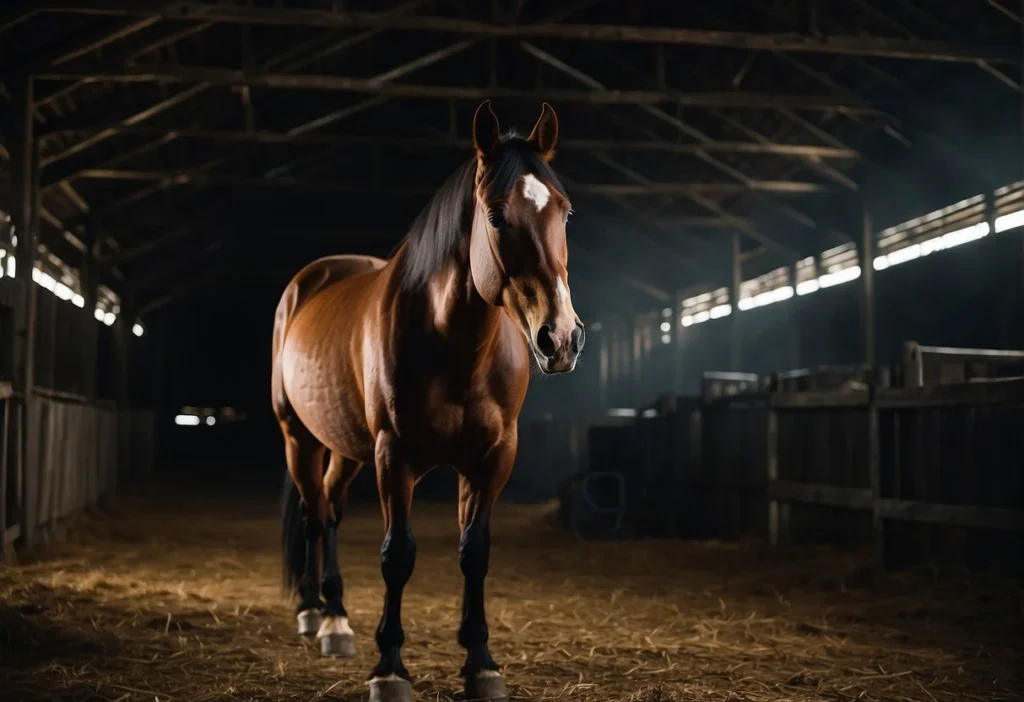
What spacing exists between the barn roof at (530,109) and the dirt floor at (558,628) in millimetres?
4560

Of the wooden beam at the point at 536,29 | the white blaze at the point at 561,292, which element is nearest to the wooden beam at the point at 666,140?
the wooden beam at the point at 536,29

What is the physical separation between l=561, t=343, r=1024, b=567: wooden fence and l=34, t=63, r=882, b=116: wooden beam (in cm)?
293

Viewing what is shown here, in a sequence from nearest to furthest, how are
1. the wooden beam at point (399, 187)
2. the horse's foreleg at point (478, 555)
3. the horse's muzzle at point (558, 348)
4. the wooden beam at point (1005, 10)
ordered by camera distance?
the horse's muzzle at point (558, 348), the horse's foreleg at point (478, 555), the wooden beam at point (1005, 10), the wooden beam at point (399, 187)

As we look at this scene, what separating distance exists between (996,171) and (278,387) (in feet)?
30.2

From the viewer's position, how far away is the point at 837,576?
6.24 metres

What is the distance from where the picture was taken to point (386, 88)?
9.78m

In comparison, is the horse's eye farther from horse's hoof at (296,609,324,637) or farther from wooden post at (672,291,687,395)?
wooden post at (672,291,687,395)

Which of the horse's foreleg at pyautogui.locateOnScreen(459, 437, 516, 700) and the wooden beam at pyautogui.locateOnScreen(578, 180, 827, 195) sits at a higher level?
the wooden beam at pyautogui.locateOnScreen(578, 180, 827, 195)

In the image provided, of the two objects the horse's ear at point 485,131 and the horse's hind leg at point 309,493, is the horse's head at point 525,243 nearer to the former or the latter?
the horse's ear at point 485,131

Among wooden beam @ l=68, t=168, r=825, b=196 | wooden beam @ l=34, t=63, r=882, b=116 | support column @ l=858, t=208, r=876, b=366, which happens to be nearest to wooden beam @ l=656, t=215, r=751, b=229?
wooden beam @ l=68, t=168, r=825, b=196

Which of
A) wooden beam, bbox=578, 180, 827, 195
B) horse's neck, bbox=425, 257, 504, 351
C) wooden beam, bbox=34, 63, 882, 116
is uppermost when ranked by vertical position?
wooden beam, bbox=34, 63, 882, 116

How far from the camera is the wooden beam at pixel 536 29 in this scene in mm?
8172

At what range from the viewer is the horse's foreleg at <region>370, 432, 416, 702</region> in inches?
126

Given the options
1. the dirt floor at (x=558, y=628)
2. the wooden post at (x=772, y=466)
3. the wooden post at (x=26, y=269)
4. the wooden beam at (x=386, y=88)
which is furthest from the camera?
the wooden beam at (x=386, y=88)
